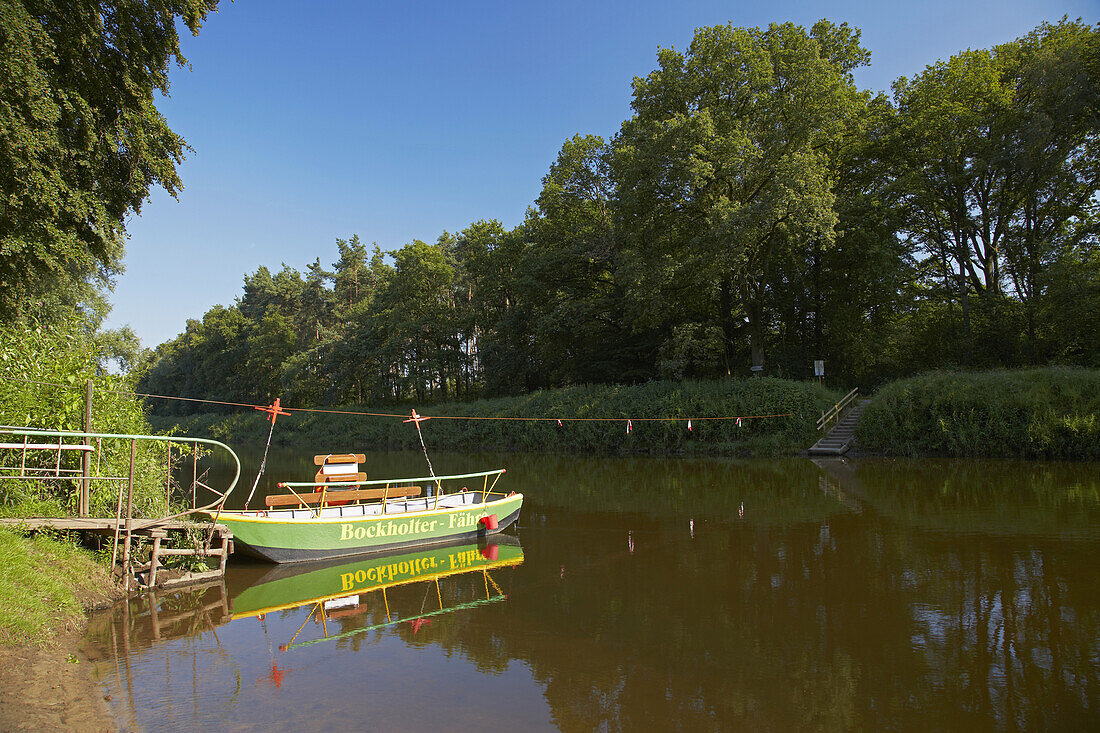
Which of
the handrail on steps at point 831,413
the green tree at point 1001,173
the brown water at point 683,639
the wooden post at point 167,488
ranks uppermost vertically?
the green tree at point 1001,173

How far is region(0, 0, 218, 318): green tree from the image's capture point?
10.5 m

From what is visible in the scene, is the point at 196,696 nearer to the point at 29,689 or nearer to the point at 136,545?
the point at 29,689

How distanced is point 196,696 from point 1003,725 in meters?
7.79

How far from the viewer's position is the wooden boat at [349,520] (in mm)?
11969

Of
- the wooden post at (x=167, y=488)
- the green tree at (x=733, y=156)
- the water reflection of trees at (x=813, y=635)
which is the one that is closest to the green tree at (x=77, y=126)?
the wooden post at (x=167, y=488)

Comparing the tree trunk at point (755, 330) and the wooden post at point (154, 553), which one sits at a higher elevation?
the tree trunk at point (755, 330)

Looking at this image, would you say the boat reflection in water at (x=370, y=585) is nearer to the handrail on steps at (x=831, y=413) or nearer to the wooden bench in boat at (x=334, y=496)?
the wooden bench in boat at (x=334, y=496)

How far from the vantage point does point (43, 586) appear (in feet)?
26.0

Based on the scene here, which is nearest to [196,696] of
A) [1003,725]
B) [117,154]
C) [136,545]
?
[136,545]

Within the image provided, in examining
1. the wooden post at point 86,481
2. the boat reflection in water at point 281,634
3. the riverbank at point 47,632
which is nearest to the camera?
the riverbank at point 47,632

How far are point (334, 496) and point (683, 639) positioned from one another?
8.49 meters

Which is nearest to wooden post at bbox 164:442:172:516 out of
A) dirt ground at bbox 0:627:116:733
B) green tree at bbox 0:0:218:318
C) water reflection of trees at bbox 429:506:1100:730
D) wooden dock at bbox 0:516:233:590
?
wooden dock at bbox 0:516:233:590

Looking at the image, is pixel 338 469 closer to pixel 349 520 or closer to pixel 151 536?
pixel 349 520

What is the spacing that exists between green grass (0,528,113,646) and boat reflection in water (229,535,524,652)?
198 cm
